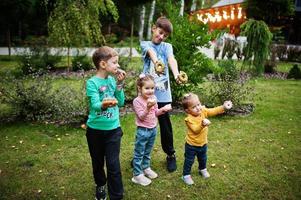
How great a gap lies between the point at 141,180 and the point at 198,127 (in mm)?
1038

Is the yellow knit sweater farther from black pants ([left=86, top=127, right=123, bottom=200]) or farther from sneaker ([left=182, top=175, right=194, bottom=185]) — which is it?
black pants ([left=86, top=127, right=123, bottom=200])

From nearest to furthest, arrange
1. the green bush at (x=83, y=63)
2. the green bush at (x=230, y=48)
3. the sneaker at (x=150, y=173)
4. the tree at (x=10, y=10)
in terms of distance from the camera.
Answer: the sneaker at (x=150, y=173), the green bush at (x=83, y=63), the green bush at (x=230, y=48), the tree at (x=10, y=10)

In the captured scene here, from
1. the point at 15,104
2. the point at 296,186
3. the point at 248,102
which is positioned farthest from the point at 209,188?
the point at 248,102

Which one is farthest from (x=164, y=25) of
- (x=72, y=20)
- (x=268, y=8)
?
(x=268, y=8)

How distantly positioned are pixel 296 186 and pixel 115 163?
8.10ft

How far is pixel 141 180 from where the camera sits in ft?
14.8

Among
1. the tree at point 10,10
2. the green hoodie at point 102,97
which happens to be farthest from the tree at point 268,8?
the green hoodie at point 102,97

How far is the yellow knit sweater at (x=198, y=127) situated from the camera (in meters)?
4.25

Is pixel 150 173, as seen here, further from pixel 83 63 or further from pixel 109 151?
pixel 83 63

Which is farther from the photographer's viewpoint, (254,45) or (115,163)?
(254,45)

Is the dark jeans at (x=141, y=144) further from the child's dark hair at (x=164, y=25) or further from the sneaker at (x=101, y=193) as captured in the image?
the child's dark hair at (x=164, y=25)

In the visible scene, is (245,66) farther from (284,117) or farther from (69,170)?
(69,170)

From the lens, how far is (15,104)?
6.96 meters

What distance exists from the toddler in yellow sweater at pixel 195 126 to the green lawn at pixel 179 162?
0.34m
